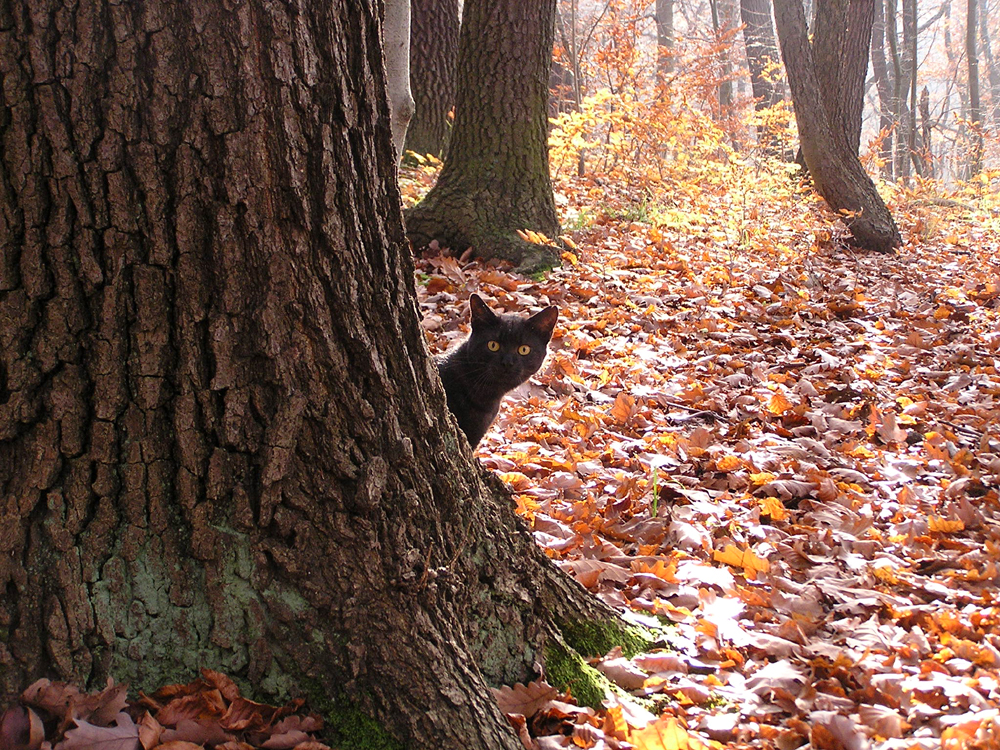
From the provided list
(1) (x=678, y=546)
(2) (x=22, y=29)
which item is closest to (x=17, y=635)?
(2) (x=22, y=29)

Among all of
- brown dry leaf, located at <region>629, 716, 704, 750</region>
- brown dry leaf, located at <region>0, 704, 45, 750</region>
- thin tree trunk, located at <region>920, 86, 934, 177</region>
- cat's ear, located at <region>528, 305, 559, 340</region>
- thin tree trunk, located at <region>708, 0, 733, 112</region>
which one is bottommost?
brown dry leaf, located at <region>629, 716, 704, 750</region>

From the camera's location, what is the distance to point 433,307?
6.00 meters

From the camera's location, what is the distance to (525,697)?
210 cm

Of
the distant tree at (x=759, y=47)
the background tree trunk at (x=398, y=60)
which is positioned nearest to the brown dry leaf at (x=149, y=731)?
the background tree trunk at (x=398, y=60)

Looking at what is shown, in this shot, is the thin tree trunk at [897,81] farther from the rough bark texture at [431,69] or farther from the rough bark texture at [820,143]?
the rough bark texture at [431,69]

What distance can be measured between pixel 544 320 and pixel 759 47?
1615 cm

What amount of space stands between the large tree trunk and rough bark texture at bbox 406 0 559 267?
5.09 metres

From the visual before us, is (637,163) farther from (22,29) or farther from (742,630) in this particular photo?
(22,29)

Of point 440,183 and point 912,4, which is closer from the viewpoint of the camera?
point 440,183

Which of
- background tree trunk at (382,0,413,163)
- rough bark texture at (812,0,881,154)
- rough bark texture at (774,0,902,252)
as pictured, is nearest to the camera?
background tree trunk at (382,0,413,163)

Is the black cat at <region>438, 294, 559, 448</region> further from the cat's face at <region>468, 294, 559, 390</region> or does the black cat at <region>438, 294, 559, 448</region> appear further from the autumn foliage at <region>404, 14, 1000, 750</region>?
the autumn foliage at <region>404, 14, 1000, 750</region>

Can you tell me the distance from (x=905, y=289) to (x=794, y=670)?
6626 mm

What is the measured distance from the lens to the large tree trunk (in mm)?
1604

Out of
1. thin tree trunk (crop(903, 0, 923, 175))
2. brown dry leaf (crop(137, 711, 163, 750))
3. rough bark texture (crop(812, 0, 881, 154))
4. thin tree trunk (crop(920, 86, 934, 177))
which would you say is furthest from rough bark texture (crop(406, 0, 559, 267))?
thin tree trunk (crop(903, 0, 923, 175))
